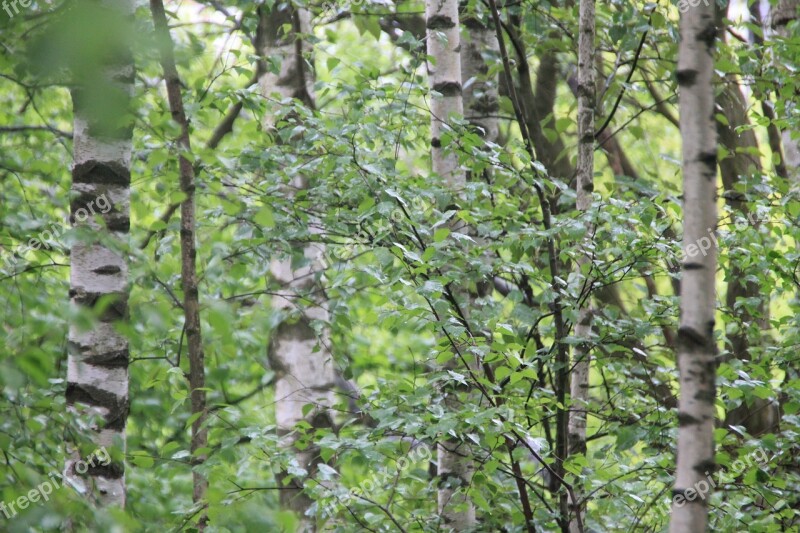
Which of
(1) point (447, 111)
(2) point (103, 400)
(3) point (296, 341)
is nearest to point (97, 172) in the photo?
(2) point (103, 400)

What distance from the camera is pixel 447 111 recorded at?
398 centimetres

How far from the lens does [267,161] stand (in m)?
3.98

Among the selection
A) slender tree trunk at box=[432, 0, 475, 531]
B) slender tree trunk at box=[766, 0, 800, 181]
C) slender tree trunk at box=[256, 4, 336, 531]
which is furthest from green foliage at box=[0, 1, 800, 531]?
slender tree trunk at box=[766, 0, 800, 181]

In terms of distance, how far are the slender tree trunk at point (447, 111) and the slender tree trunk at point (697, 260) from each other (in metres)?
2.18

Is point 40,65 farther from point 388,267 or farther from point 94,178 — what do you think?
point 388,267

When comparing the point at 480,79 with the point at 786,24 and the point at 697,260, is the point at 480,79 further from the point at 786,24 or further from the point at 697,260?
the point at 697,260

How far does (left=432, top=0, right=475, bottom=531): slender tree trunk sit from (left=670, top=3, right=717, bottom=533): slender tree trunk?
2.18 metres

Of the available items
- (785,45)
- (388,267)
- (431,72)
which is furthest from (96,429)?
(785,45)

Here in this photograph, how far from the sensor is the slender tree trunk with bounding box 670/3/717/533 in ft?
4.99

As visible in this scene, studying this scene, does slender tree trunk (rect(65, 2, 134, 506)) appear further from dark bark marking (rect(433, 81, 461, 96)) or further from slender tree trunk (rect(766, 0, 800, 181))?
slender tree trunk (rect(766, 0, 800, 181))

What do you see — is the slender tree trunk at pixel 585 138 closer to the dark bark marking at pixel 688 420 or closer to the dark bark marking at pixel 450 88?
the dark bark marking at pixel 450 88

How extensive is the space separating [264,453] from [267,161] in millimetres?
1610

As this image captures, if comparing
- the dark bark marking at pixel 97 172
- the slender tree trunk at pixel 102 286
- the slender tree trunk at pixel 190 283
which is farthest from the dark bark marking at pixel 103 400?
the dark bark marking at pixel 97 172

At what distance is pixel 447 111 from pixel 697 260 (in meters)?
2.57
